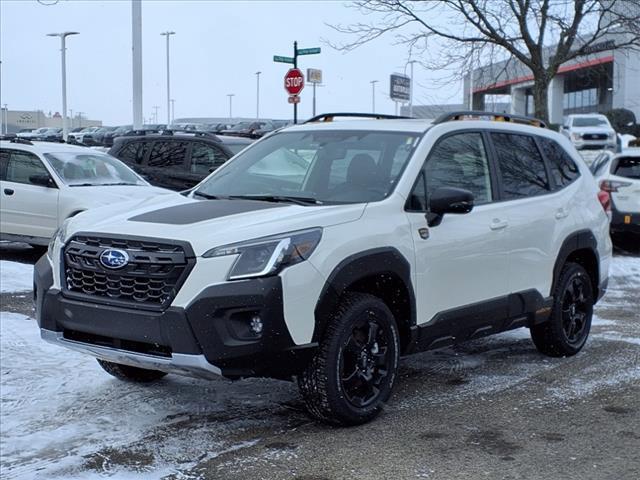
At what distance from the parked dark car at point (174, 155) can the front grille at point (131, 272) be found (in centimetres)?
897

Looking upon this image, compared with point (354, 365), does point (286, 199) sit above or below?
above

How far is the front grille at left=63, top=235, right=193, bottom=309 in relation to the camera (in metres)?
4.56

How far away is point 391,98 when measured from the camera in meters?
19.9

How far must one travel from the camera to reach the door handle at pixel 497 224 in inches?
237

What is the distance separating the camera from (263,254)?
4578 mm

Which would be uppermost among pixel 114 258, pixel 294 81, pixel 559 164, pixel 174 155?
pixel 294 81

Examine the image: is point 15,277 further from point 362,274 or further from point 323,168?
point 362,274

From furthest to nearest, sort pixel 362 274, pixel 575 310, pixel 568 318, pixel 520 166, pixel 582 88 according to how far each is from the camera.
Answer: pixel 582 88 → pixel 575 310 → pixel 568 318 → pixel 520 166 → pixel 362 274

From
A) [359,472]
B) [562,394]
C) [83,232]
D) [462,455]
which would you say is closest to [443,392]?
[562,394]

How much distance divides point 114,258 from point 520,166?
3302 millimetres

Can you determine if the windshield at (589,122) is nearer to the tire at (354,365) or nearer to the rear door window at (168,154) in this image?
the rear door window at (168,154)

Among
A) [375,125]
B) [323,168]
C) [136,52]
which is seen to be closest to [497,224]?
[375,125]

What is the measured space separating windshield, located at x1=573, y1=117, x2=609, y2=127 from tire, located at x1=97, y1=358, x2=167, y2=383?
31.8 metres

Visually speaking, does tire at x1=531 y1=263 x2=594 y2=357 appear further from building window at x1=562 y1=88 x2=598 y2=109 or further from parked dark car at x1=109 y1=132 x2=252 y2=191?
building window at x1=562 y1=88 x2=598 y2=109
